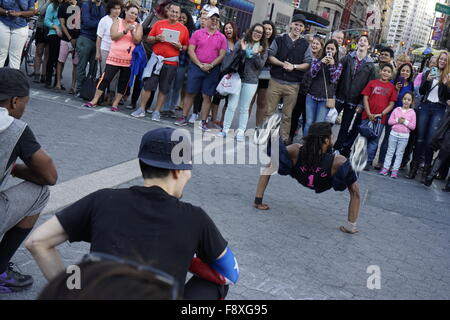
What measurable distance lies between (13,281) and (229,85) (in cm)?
650

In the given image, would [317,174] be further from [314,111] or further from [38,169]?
[314,111]

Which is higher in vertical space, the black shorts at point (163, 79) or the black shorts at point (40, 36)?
the black shorts at point (40, 36)

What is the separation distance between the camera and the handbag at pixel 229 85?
9.55 m

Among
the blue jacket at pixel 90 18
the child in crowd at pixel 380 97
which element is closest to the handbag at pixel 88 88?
the blue jacket at pixel 90 18

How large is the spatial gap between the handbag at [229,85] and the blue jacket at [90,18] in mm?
2539

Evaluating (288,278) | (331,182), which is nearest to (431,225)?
(331,182)

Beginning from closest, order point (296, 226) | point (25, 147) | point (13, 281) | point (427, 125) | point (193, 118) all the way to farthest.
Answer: point (25, 147) → point (13, 281) → point (296, 226) → point (427, 125) → point (193, 118)

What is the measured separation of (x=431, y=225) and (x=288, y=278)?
9.95 ft

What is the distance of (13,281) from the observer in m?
3.51

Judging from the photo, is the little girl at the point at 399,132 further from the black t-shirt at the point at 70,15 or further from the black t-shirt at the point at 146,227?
the black t-shirt at the point at 146,227

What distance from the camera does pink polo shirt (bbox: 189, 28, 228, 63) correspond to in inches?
390

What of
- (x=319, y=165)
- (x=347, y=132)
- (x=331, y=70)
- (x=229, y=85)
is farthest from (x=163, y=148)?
(x=347, y=132)

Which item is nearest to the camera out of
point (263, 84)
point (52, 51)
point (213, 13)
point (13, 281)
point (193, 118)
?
point (13, 281)

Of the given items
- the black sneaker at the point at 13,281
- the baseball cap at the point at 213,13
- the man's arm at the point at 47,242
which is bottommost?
the black sneaker at the point at 13,281
